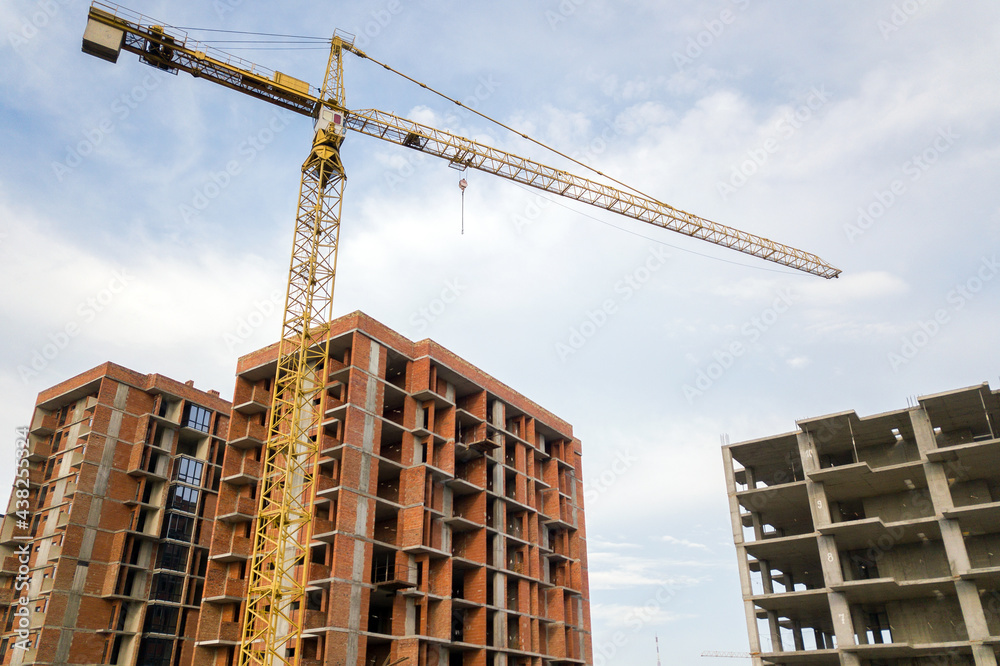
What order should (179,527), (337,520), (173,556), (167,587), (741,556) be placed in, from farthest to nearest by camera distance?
(179,527) < (173,556) < (167,587) < (741,556) < (337,520)

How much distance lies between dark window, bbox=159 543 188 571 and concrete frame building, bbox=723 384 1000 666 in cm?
4504

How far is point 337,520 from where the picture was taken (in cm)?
4659

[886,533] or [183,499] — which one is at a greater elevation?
[183,499]

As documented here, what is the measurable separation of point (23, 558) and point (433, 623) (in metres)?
36.3

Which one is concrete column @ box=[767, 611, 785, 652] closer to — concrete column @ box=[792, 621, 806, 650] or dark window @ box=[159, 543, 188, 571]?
concrete column @ box=[792, 621, 806, 650]

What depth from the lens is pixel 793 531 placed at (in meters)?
61.0

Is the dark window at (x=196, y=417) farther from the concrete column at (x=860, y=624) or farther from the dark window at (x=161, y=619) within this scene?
the concrete column at (x=860, y=624)

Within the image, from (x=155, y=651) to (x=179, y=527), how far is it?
984cm

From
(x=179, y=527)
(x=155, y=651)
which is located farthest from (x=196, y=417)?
(x=155, y=651)

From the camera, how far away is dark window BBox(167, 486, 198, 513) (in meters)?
67.8

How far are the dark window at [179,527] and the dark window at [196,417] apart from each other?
8.12 meters

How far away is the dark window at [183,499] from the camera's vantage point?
2667 inches

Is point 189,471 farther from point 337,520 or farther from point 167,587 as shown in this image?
point 337,520

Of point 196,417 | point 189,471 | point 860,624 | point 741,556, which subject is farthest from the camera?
point 196,417
